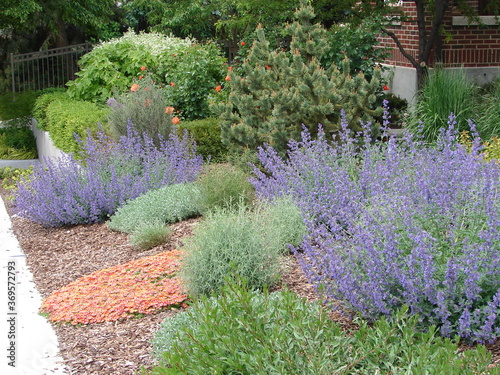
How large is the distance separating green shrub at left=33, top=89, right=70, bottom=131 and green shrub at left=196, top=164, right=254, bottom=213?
28.9ft

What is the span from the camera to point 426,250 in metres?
3.49

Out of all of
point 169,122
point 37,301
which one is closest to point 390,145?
point 37,301

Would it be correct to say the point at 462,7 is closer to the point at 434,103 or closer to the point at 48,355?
the point at 434,103

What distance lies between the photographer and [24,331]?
16.3 feet

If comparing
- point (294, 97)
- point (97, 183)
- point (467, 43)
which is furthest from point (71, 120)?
point (467, 43)

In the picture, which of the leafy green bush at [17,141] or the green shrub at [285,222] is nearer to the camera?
the green shrub at [285,222]

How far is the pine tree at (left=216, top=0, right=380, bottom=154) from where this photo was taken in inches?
310

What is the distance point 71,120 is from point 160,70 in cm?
247

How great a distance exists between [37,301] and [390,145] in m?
3.19

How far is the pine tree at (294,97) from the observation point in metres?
7.88

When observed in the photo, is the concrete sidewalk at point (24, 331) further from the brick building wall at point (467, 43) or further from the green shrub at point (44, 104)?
the brick building wall at point (467, 43)

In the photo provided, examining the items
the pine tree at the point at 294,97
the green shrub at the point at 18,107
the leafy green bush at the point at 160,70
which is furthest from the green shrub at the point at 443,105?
the green shrub at the point at 18,107

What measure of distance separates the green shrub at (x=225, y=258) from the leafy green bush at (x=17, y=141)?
12847mm

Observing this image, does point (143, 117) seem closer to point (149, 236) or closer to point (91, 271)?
point (149, 236)
